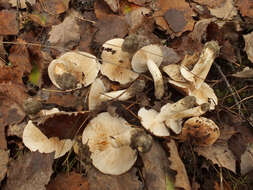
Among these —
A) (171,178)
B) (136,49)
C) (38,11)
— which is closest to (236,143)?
(171,178)

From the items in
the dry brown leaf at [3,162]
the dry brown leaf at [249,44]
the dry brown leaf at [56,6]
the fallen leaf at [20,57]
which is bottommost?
the dry brown leaf at [3,162]

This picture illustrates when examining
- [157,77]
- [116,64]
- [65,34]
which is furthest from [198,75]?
[65,34]

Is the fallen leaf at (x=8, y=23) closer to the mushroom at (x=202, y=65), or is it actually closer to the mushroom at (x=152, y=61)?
the mushroom at (x=152, y=61)

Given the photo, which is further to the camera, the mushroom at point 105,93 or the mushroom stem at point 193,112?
the mushroom at point 105,93

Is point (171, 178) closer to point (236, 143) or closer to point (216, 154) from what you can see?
point (216, 154)

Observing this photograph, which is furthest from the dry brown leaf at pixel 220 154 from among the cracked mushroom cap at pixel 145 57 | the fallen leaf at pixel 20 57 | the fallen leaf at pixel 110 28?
the fallen leaf at pixel 20 57

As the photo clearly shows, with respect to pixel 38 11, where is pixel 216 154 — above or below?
below

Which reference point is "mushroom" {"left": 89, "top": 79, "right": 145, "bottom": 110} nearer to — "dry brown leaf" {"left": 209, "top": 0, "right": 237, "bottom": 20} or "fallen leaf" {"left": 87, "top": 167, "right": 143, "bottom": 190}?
"fallen leaf" {"left": 87, "top": 167, "right": 143, "bottom": 190}
